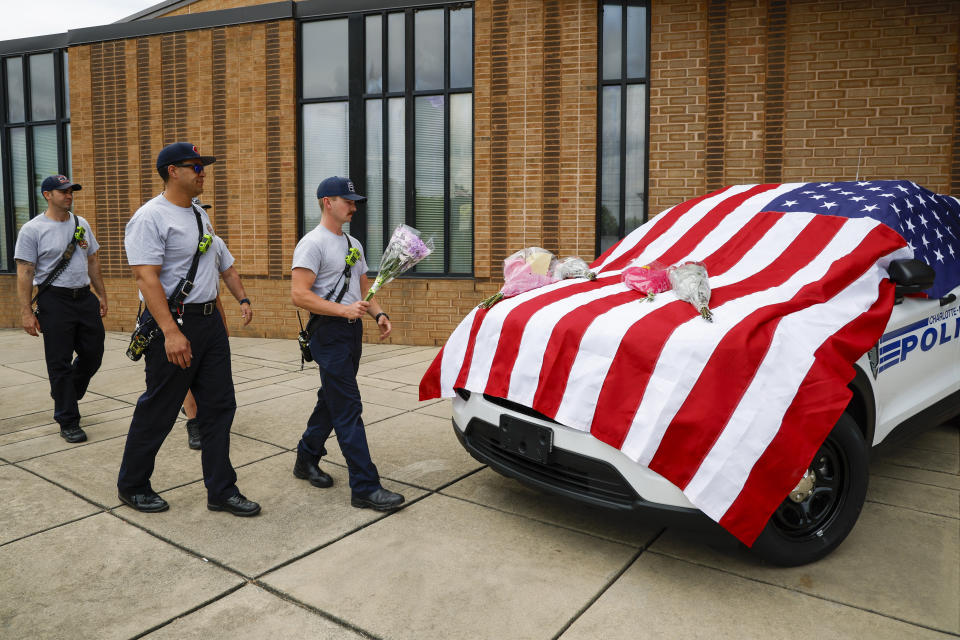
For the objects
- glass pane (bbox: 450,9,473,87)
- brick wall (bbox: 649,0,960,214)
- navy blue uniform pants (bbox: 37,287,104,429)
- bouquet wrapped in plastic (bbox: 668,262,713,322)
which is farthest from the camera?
glass pane (bbox: 450,9,473,87)

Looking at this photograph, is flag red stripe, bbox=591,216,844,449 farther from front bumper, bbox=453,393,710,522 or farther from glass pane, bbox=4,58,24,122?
glass pane, bbox=4,58,24,122

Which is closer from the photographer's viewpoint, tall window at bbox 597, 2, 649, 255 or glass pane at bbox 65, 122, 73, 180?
tall window at bbox 597, 2, 649, 255

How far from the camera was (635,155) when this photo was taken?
9039 mm

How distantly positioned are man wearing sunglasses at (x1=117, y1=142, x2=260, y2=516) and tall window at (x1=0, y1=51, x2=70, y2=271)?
34.0 feet

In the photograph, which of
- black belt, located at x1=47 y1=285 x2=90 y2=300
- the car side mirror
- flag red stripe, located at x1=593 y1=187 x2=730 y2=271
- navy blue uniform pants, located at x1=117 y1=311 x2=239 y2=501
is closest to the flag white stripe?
the car side mirror

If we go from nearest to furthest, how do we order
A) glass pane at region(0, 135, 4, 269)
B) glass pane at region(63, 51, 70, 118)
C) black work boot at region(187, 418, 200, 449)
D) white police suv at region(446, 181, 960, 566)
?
white police suv at region(446, 181, 960, 566) < black work boot at region(187, 418, 200, 449) < glass pane at region(63, 51, 70, 118) < glass pane at region(0, 135, 4, 269)

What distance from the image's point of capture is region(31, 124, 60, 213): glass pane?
12125 millimetres

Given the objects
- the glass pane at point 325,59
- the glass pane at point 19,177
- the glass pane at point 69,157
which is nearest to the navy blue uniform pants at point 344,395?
the glass pane at point 325,59

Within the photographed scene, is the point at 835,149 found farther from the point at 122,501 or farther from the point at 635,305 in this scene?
the point at 122,501

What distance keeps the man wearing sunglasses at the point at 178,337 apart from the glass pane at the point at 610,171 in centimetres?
627

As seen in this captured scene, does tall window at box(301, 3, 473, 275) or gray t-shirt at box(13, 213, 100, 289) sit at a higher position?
tall window at box(301, 3, 473, 275)

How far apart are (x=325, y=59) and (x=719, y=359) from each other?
29.1 feet

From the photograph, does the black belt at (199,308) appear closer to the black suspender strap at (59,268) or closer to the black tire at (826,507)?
the black suspender strap at (59,268)

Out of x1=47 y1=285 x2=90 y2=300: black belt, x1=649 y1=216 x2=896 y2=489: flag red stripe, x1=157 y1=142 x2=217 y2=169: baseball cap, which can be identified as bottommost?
x1=649 y1=216 x2=896 y2=489: flag red stripe
